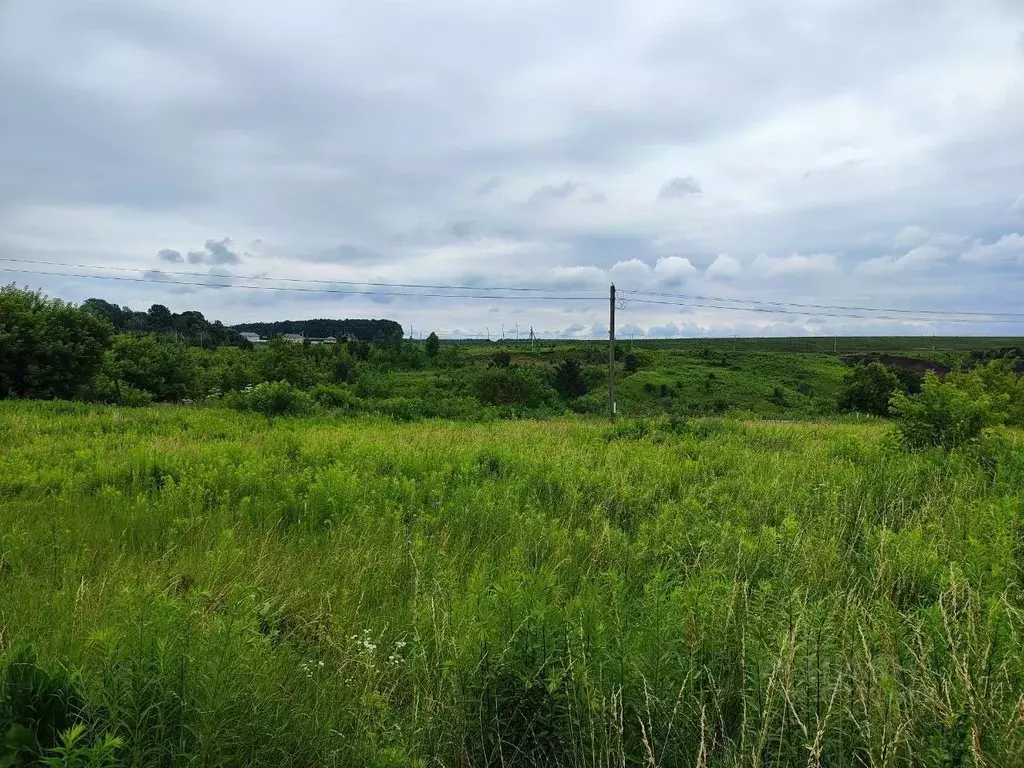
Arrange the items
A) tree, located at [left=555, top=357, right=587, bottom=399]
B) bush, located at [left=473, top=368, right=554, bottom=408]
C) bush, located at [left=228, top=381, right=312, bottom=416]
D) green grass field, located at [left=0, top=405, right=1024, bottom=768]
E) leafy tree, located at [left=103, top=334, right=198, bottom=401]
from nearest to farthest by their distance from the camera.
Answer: green grass field, located at [left=0, top=405, right=1024, bottom=768], bush, located at [left=228, top=381, right=312, bottom=416], leafy tree, located at [left=103, top=334, right=198, bottom=401], bush, located at [left=473, top=368, right=554, bottom=408], tree, located at [left=555, top=357, right=587, bottom=399]

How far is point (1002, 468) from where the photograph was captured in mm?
8070

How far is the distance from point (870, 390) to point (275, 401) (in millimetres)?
56801

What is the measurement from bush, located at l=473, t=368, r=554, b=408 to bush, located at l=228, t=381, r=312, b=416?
2541 centimetres

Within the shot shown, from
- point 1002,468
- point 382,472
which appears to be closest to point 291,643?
point 382,472

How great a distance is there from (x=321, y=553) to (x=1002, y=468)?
912 centimetres

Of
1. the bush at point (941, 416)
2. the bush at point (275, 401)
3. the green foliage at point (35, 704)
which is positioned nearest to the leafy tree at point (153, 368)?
the bush at point (275, 401)

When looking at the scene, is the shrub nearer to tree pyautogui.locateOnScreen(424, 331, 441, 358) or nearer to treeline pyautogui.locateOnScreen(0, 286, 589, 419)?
treeline pyautogui.locateOnScreen(0, 286, 589, 419)

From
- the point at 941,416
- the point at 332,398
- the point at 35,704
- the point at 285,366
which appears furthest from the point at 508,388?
the point at 35,704

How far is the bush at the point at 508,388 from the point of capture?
49625 millimetres

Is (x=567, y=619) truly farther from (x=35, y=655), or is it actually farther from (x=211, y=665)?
(x=35, y=655)

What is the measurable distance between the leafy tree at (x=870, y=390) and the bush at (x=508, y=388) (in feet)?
105

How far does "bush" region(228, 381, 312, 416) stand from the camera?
23.0 meters

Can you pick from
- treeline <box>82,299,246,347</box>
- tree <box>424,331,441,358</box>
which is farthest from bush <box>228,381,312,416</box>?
treeline <box>82,299,246,347</box>

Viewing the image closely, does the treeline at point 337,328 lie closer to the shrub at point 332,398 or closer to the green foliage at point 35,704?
the shrub at point 332,398
